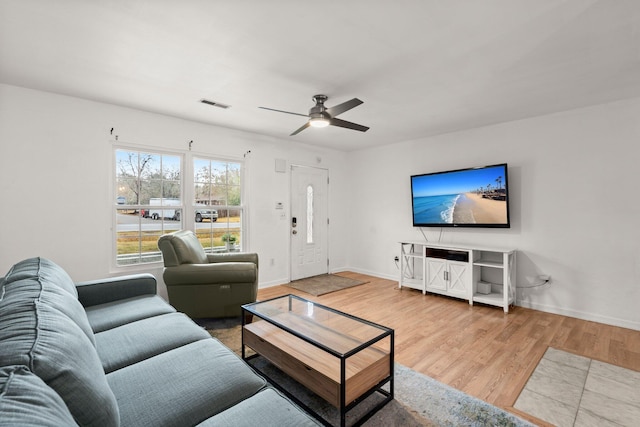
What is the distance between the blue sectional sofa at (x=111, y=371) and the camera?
30.0 inches

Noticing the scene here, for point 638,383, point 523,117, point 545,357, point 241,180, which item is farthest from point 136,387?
point 523,117

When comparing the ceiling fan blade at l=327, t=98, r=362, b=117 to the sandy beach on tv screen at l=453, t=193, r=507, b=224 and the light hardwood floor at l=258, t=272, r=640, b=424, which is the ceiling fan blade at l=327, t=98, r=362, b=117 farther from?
the sandy beach on tv screen at l=453, t=193, r=507, b=224

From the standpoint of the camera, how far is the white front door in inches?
213

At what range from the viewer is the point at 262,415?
3.78ft

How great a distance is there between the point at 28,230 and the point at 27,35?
77.4 inches

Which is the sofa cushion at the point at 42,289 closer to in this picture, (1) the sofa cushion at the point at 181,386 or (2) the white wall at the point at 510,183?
(1) the sofa cushion at the point at 181,386

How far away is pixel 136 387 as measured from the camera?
1323 mm

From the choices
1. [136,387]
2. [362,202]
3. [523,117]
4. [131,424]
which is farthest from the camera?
[362,202]

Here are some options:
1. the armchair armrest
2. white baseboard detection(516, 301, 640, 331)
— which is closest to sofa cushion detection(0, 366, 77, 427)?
the armchair armrest

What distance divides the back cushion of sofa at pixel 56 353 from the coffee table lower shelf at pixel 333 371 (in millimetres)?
1110

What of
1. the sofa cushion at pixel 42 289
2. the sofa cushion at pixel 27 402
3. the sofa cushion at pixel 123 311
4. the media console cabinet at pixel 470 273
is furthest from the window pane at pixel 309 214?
the sofa cushion at pixel 27 402

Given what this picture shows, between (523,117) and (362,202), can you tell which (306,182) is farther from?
(523,117)

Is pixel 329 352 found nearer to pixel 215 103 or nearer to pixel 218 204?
pixel 215 103

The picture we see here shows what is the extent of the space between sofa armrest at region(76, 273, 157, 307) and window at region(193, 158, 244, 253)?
164 centimetres
